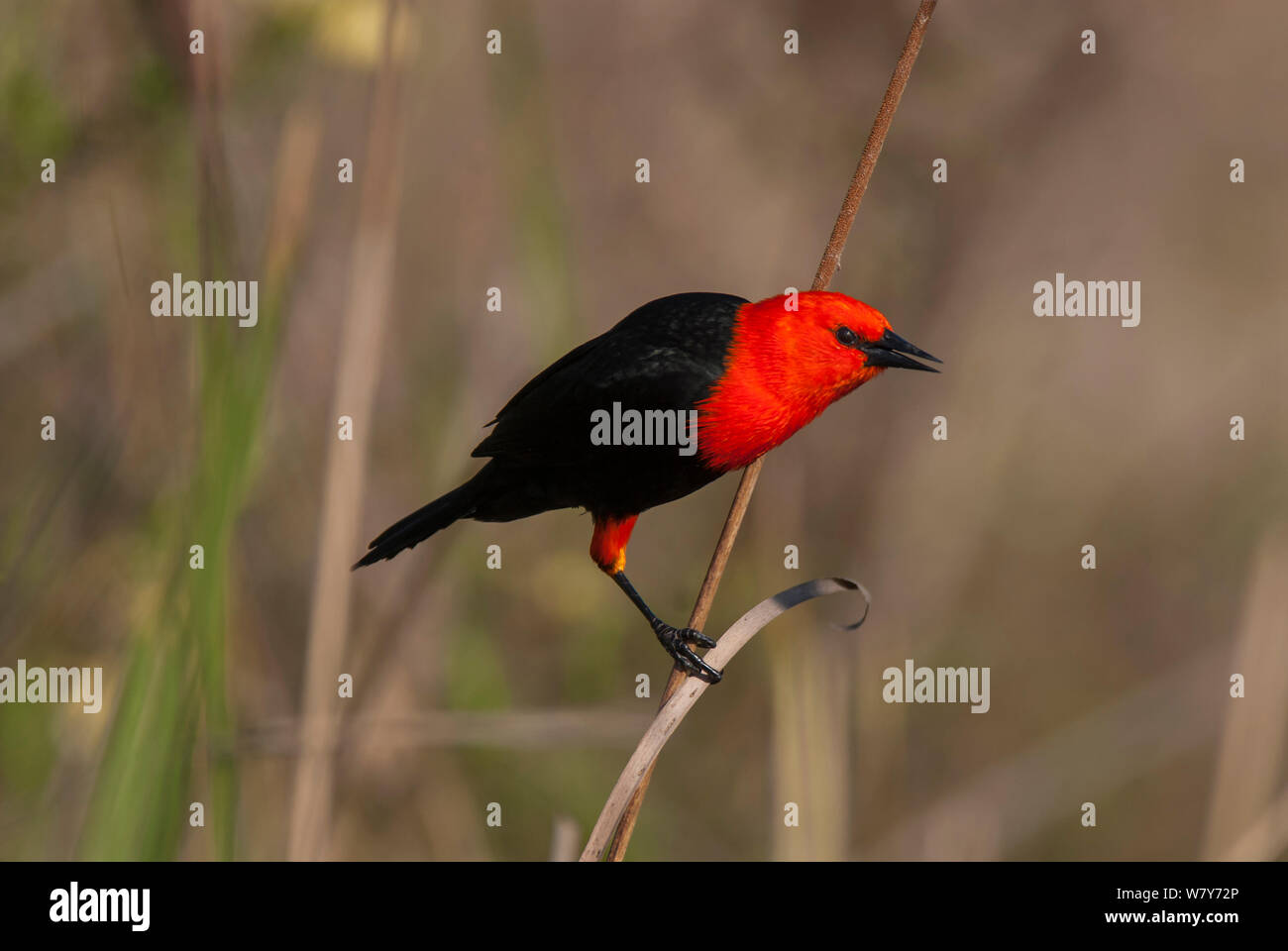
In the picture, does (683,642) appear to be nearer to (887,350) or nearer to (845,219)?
(887,350)

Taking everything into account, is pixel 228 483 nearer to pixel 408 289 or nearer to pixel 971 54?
pixel 408 289

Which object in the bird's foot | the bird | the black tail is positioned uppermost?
the bird

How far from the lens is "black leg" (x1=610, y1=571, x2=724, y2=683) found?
92.8 inches

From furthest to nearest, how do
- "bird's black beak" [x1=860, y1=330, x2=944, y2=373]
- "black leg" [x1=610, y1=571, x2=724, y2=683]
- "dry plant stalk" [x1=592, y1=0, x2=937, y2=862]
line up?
"black leg" [x1=610, y1=571, x2=724, y2=683] < "bird's black beak" [x1=860, y1=330, x2=944, y2=373] < "dry plant stalk" [x1=592, y1=0, x2=937, y2=862]

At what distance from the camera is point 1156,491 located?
4555 mm

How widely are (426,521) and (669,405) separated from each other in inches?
26.3

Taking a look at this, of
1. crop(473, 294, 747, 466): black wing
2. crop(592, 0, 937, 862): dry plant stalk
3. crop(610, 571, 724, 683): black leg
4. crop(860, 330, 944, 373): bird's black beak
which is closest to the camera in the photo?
crop(592, 0, 937, 862): dry plant stalk

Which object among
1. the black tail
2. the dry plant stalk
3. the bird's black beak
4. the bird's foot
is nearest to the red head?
the bird's black beak

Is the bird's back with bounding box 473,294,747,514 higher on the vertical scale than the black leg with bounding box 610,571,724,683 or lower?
higher

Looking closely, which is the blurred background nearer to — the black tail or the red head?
the black tail

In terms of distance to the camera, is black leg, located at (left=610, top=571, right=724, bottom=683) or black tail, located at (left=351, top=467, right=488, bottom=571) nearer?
black leg, located at (left=610, top=571, right=724, bottom=683)

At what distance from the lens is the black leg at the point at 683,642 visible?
2.36 m

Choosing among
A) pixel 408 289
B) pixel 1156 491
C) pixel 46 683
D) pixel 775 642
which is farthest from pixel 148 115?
pixel 1156 491

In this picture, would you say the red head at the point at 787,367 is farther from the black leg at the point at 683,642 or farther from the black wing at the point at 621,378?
the black leg at the point at 683,642
